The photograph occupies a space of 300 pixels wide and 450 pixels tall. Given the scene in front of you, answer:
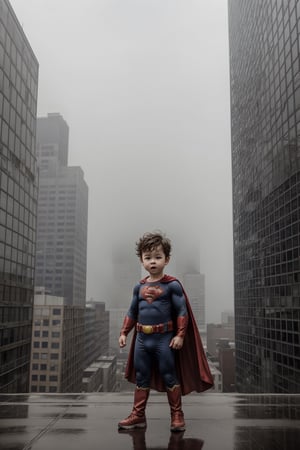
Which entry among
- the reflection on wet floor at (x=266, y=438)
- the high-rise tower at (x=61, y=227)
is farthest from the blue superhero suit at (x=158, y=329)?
the high-rise tower at (x=61, y=227)

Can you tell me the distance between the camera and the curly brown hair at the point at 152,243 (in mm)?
4793

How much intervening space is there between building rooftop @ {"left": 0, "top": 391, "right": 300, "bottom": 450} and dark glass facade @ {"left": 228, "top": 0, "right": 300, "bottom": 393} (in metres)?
19.3

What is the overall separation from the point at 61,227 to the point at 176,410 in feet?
421

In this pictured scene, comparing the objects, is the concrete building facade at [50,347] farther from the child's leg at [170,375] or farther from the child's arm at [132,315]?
the child's leg at [170,375]

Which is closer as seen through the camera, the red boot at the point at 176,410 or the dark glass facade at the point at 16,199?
the red boot at the point at 176,410

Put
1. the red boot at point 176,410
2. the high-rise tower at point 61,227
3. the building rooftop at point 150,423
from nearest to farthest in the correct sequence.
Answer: the building rooftop at point 150,423 < the red boot at point 176,410 < the high-rise tower at point 61,227

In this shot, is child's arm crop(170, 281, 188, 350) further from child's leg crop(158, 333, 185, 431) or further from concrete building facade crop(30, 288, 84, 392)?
concrete building facade crop(30, 288, 84, 392)

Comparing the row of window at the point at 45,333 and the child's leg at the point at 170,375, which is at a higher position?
the child's leg at the point at 170,375

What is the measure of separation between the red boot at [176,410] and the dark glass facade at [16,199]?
20.3 meters

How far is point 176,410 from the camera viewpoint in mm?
4453

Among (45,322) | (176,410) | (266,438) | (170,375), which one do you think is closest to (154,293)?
(170,375)

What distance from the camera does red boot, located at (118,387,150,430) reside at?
4.44 meters

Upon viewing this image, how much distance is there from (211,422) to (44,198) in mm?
131715

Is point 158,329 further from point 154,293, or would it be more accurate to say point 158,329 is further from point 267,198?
point 267,198
